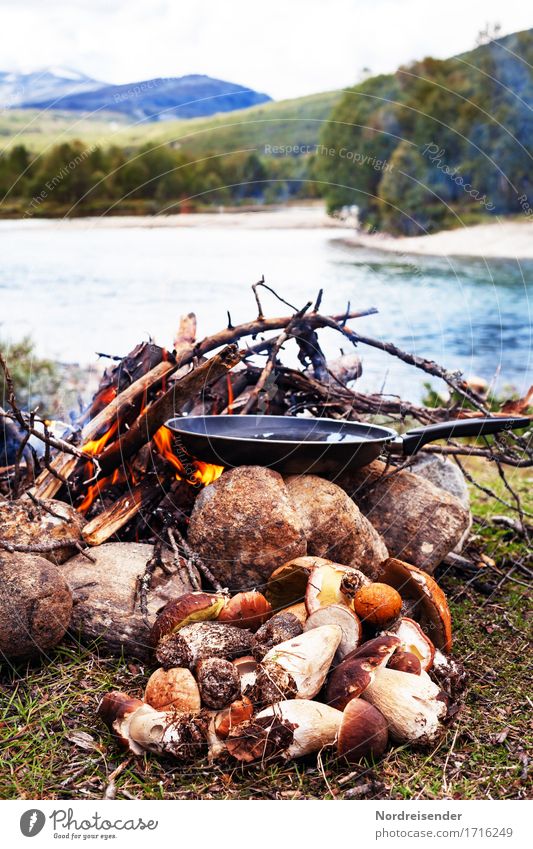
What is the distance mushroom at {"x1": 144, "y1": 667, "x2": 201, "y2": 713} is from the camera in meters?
1.88

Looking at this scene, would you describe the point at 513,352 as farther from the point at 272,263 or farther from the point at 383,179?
the point at 272,263

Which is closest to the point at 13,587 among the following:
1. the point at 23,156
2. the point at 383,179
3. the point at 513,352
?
the point at 23,156

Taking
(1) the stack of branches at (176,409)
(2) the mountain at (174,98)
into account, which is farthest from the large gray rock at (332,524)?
(2) the mountain at (174,98)

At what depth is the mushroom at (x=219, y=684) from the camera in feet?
6.13

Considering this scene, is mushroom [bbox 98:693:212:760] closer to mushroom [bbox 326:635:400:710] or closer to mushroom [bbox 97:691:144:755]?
mushroom [bbox 97:691:144:755]

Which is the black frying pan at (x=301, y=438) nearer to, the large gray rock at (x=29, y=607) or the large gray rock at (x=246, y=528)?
the large gray rock at (x=246, y=528)

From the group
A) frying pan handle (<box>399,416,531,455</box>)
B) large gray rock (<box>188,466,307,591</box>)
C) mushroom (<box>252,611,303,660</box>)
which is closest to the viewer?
mushroom (<box>252,611,303,660</box>)

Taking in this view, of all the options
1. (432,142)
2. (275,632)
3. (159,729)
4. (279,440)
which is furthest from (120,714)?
(432,142)

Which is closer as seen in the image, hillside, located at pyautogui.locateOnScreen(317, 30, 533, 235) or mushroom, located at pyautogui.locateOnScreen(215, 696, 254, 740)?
mushroom, located at pyautogui.locateOnScreen(215, 696, 254, 740)

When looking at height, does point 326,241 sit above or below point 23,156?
below

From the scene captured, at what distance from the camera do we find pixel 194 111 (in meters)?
2.70

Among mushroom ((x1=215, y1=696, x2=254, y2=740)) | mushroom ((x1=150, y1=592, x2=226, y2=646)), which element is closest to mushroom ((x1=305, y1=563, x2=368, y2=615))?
mushroom ((x1=150, y1=592, x2=226, y2=646))
